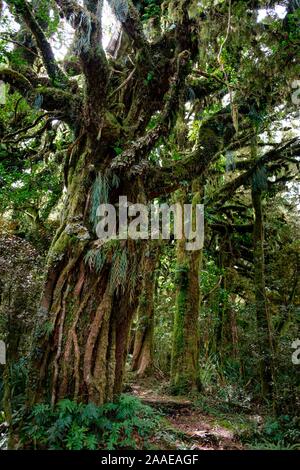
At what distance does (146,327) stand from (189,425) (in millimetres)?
3769

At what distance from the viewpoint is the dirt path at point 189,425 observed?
495 centimetres

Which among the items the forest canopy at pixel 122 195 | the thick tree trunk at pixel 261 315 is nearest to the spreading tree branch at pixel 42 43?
the forest canopy at pixel 122 195

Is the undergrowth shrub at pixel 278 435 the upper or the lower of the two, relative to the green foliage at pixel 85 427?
lower

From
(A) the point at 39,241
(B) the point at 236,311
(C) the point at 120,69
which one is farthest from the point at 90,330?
(B) the point at 236,311

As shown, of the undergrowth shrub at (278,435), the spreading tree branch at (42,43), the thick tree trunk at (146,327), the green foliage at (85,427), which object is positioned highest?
the spreading tree branch at (42,43)

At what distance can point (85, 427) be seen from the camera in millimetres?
4207

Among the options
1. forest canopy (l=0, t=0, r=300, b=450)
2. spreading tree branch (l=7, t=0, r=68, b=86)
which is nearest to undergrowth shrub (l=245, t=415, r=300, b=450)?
forest canopy (l=0, t=0, r=300, b=450)

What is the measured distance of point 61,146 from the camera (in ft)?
27.9

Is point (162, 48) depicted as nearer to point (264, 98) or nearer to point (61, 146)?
point (264, 98)

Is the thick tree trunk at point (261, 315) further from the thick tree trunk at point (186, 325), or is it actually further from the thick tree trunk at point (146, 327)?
the thick tree trunk at point (146, 327)

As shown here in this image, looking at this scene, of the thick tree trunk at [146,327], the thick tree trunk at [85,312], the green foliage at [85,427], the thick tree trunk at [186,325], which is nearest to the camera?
the green foliage at [85,427]

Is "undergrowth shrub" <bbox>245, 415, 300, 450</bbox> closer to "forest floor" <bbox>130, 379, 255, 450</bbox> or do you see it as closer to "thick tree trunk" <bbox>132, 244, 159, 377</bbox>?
"forest floor" <bbox>130, 379, 255, 450</bbox>

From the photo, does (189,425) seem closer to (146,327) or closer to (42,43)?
(146,327)

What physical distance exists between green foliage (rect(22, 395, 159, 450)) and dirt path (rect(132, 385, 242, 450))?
2.05ft
